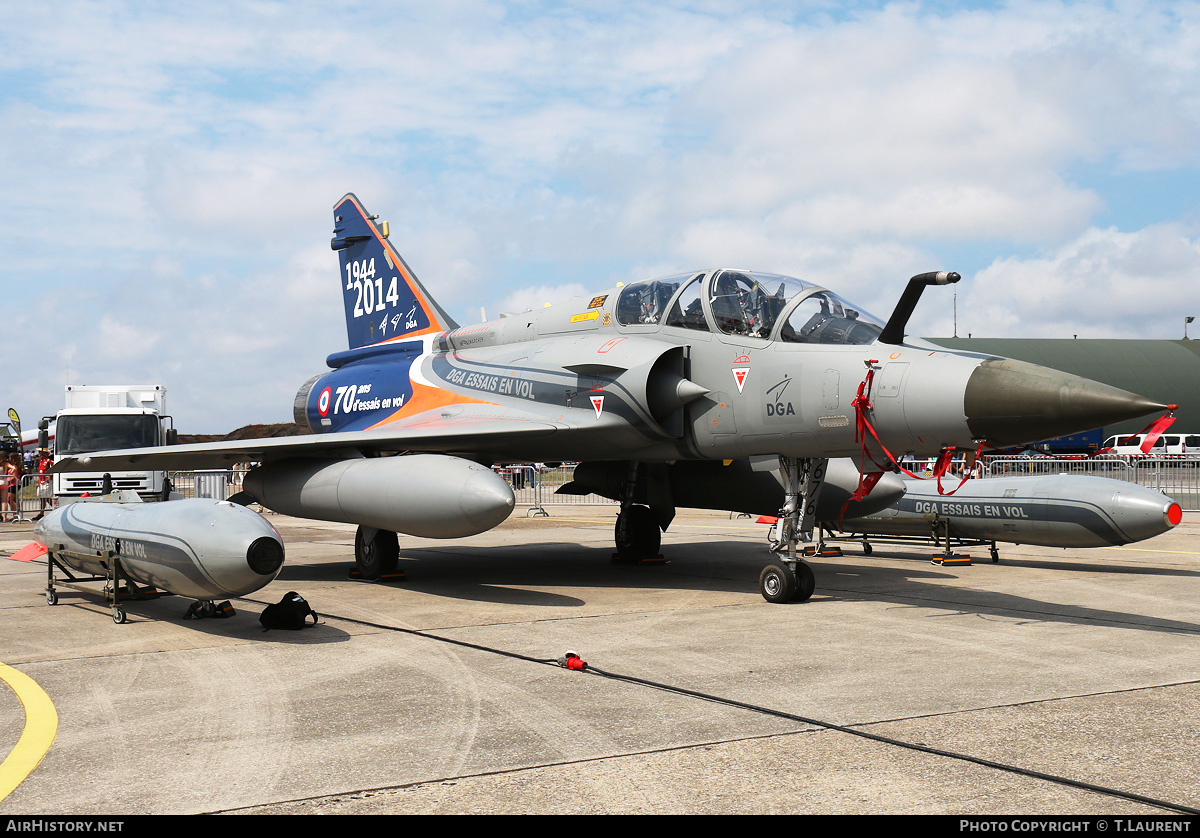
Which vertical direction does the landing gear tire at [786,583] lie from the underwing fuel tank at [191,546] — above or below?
below

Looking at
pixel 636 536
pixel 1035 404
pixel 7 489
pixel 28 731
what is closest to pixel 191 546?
pixel 28 731

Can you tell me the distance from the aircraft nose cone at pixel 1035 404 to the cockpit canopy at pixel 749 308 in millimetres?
1396

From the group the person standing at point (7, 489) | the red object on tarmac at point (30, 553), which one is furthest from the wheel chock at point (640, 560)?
the person standing at point (7, 489)

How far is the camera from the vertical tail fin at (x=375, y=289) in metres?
14.8

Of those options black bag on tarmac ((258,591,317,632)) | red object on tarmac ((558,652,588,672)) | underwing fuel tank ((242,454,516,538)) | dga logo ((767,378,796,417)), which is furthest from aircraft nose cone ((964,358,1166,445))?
black bag on tarmac ((258,591,317,632))

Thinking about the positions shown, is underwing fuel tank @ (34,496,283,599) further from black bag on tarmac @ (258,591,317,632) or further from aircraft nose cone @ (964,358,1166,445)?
aircraft nose cone @ (964,358,1166,445)

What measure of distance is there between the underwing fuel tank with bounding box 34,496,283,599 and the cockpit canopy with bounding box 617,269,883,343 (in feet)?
15.3

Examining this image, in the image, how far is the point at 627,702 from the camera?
5336 millimetres

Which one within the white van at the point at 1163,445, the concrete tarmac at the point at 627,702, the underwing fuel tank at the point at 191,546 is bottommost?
the concrete tarmac at the point at 627,702

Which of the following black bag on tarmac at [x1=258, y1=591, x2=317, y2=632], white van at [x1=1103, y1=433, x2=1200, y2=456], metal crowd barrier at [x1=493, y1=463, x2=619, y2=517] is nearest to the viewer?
black bag on tarmac at [x1=258, y1=591, x2=317, y2=632]

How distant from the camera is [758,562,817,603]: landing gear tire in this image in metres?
9.10

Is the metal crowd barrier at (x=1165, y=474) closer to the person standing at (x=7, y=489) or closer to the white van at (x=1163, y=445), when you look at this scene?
the white van at (x=1163, y=445)

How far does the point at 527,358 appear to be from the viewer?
1170 centimetres
